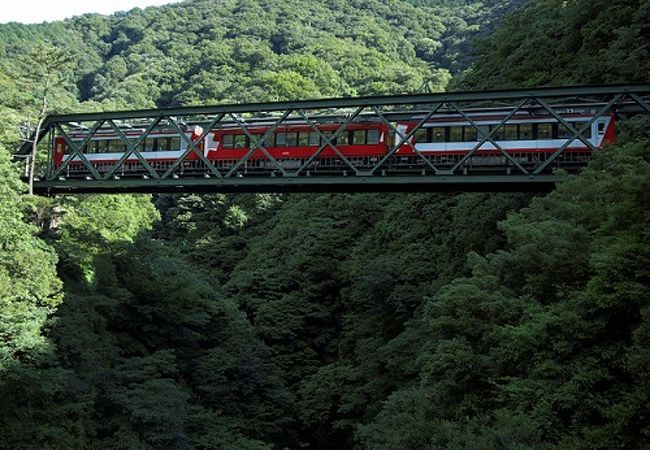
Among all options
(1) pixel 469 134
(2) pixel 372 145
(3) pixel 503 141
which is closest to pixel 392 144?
(2) pixel 372 145

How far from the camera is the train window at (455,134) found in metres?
26.9

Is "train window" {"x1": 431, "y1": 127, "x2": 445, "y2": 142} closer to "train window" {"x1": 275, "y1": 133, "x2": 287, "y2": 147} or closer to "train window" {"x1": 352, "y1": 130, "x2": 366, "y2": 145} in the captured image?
"train window" {"x1": 352, "y1": 130, "x2": 366, "y2": 145}

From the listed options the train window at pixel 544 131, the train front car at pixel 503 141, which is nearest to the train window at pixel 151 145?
the train front car at pixel 503 141

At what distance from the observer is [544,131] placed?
2530 cm

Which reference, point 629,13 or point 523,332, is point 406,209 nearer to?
point 629,13

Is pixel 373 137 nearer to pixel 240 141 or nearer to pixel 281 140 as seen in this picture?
pixel 281 140

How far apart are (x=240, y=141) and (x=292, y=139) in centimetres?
283

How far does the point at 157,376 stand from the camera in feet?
86.0

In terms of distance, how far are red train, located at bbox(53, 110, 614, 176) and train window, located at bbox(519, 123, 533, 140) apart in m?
0.04

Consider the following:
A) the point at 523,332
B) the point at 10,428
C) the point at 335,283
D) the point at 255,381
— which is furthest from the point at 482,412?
the point at 335,283

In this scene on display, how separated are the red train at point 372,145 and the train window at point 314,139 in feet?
0.16

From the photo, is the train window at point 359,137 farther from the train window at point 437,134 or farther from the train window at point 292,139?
the train window at point 437,134

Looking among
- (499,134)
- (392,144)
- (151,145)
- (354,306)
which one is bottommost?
(354,306)

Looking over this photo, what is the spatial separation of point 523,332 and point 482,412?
2182 mm
